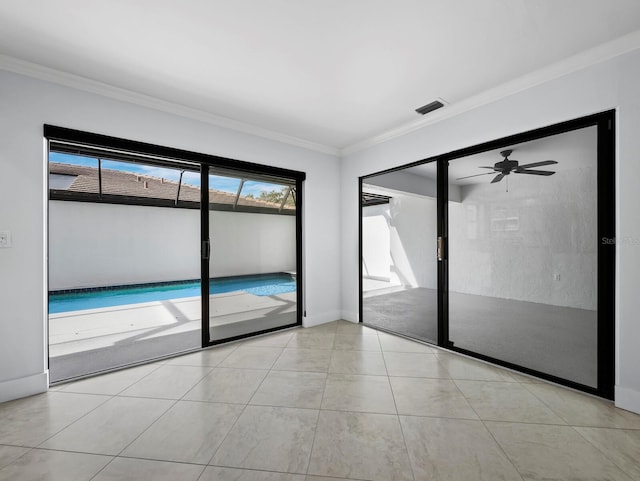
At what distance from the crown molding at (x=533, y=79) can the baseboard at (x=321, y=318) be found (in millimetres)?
2752

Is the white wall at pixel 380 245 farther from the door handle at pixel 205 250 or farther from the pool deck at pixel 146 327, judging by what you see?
the door handle at pixel 205 250

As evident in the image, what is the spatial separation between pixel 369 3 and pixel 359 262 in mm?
3050

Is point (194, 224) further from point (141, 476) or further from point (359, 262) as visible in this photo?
point (141, 476)

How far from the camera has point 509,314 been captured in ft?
9.51

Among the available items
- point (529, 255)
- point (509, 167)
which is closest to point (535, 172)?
point (509, 167)

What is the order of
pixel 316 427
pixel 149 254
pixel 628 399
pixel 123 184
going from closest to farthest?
1. pixel 316 427
2. pixel 628 399
3. pixel 123 184
4. pixel 149 254

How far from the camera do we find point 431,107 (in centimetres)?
292

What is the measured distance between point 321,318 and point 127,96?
354 cm

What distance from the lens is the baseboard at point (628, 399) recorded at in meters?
1.90

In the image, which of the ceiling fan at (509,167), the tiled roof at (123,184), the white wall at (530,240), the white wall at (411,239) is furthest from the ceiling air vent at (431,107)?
the tiled roof at (123,184)

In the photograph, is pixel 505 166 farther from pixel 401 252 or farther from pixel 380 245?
pixel 380 245

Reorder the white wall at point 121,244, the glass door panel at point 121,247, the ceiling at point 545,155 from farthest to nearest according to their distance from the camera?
the white wall at point 121,244, the glass door panel at point 121,247, the ceiling at point 545,155

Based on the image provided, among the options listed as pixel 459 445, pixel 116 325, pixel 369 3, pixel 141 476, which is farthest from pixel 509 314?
pixel 116 325

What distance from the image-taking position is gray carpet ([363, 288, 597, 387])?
7.48 ft
